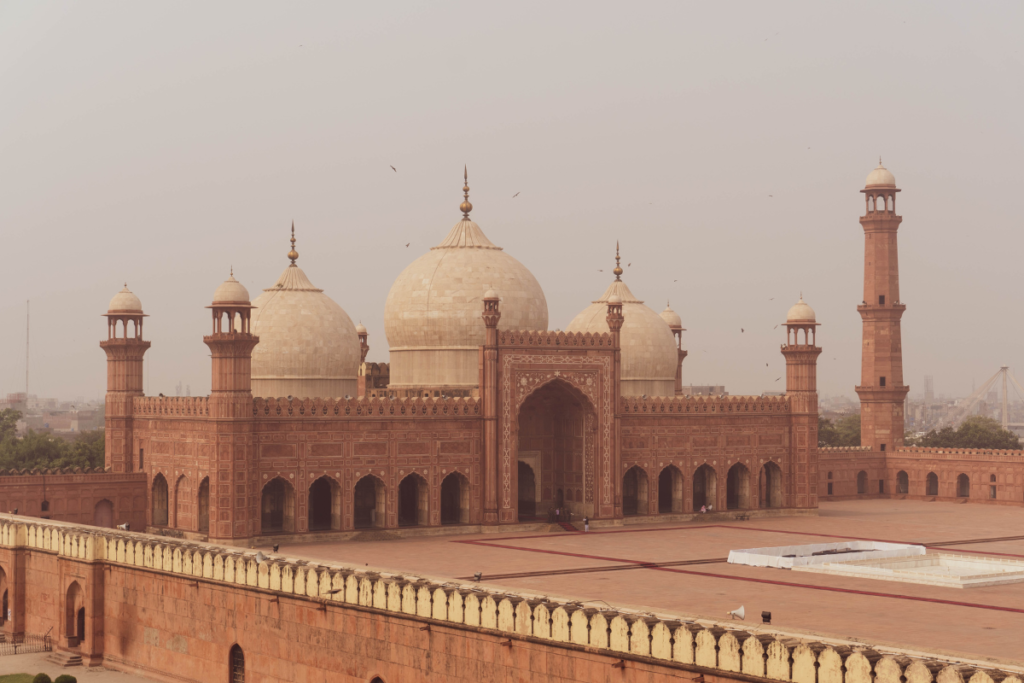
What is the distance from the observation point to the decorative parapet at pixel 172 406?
2862 centimetres

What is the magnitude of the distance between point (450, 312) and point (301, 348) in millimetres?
3840

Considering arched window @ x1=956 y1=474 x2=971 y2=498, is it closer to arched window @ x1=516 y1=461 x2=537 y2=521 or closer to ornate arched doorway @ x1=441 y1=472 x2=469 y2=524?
arched window @ x1=516 y1=461 x2=537 y2=521

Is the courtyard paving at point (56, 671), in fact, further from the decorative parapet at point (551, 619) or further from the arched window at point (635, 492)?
the arched window at point (635, 492)

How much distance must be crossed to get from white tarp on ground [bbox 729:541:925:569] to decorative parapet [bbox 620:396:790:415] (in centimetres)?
696

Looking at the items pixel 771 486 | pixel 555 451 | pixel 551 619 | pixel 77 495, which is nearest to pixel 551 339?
pixel 555 451

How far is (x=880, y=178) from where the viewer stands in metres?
44.1

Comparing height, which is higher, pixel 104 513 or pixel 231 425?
pixel 231 425

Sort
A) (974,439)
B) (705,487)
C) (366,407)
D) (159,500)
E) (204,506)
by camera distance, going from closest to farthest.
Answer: (204,506), (366,407), (159,500), (705,487), (974,439)

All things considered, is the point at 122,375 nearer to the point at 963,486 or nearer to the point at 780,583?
the point at 780,583

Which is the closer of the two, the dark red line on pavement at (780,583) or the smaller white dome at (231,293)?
the dark red line on pavement at (780,583)

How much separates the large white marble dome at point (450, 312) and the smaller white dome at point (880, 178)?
15.3 meters

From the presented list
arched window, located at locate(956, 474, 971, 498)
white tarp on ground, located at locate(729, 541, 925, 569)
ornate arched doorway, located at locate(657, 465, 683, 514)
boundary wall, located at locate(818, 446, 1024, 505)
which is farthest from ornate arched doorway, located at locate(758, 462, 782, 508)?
arched window, located at locate(956, 474, 971, 498)

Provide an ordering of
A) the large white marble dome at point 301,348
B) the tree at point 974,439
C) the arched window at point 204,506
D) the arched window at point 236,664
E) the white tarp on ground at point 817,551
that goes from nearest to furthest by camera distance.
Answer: the arched window at point 236,664, the white tarp on ground at point 817,551, the arched window at point 204,506, the large white marble dome at point 301,348, the tree at point 974,439

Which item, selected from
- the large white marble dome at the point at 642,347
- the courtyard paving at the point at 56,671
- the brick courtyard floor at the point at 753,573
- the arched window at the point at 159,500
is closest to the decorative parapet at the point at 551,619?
the brick courtyard floor at the point at 753,573
